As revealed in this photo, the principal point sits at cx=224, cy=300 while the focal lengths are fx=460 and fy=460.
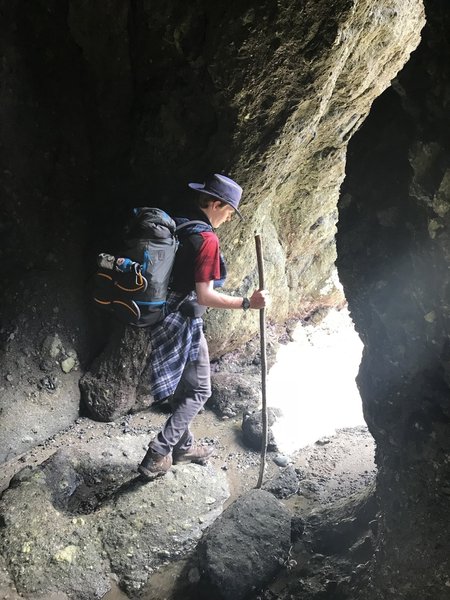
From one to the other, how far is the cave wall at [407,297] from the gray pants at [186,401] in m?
1.58

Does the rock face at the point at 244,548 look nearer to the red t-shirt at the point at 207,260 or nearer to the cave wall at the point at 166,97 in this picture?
the red t-shirt at the point at 207,260

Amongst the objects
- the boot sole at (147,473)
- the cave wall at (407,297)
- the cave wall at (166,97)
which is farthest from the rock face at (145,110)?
the cave wall at (407,297)

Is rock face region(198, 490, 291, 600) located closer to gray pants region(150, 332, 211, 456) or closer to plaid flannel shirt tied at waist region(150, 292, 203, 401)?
gray pants region(150, 332, 211, 456)

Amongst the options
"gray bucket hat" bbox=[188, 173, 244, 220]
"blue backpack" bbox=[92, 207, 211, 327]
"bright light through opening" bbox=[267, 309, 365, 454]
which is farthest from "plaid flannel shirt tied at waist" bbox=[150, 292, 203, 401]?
"bright light through opening" bbox=[267, 309, 365, 454]

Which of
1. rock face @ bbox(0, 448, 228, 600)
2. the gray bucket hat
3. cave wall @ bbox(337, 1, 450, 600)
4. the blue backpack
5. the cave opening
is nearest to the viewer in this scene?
cave wall @ bbox(337, 1, 450, 600)

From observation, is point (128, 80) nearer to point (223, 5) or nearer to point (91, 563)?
point (223, 5)

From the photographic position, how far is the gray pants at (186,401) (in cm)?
398

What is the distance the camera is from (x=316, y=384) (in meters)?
6.23

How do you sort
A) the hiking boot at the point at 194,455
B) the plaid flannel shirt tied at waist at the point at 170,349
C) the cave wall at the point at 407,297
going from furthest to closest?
the hiking boot at the point at 194,455, the plaid flannel shirt tied at waist at the point at 170,349, the cave wall at the point at 407,297

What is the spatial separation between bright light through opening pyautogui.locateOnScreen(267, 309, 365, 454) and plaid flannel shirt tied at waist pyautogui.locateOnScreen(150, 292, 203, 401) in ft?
5.70

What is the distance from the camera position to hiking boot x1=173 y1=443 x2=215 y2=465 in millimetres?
4410

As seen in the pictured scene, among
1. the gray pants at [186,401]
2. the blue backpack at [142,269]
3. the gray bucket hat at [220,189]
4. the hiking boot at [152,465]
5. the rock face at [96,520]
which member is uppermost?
the gray bucket hat at [220,189]

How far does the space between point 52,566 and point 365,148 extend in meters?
3.45

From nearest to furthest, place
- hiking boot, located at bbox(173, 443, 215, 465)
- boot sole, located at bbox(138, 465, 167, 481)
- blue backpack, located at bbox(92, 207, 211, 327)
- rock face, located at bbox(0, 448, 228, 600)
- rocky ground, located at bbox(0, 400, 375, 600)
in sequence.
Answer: rock face, located at bbox(0, 448, 228, 600) < blue backpack, located at bbox(92, 207, 211, 327) < boot sole, located at bbox(138, 465, 167, 481) < rocky ground, located at bbox(0, 400, 375, 600) < hiking boot, located at bbox(173, 443, 215, 465)
